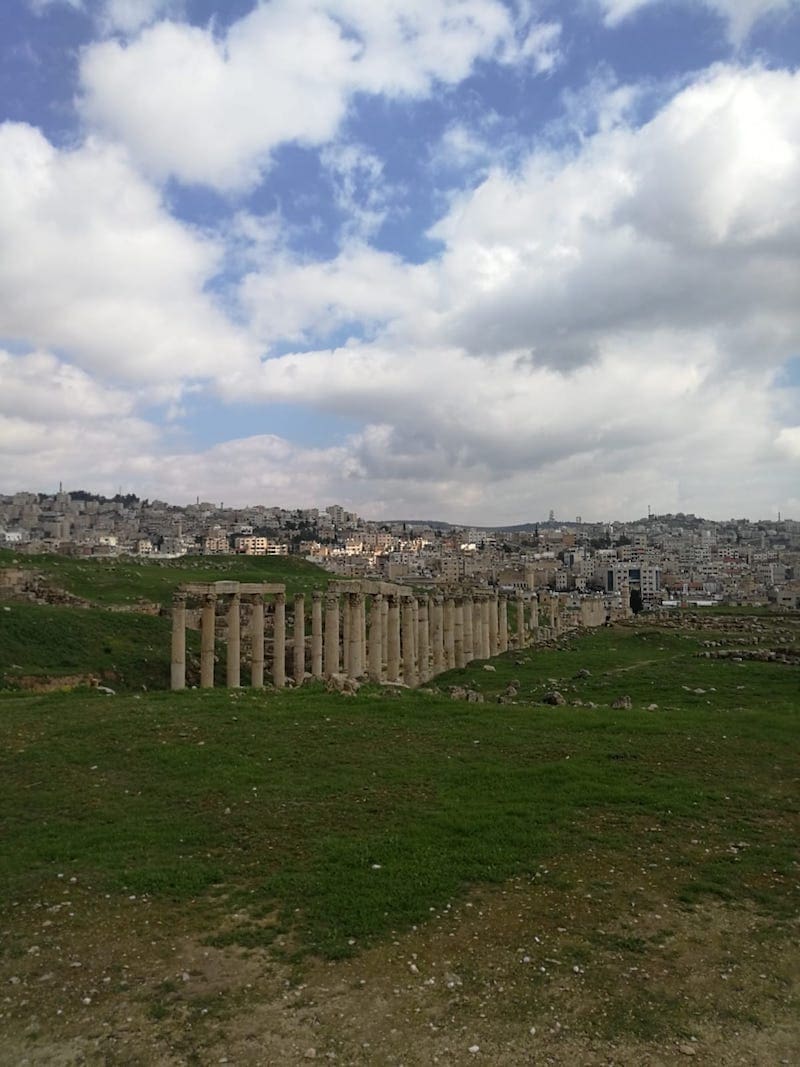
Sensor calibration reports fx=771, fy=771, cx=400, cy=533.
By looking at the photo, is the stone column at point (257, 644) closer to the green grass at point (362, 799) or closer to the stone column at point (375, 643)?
the stone column at point (375, 643)

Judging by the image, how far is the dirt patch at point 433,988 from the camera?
690 cm

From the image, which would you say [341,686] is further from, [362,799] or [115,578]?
[115,578]

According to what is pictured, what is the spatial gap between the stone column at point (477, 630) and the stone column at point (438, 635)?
6.68 m

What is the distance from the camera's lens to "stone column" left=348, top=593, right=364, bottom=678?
122ft

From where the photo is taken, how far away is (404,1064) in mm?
6703

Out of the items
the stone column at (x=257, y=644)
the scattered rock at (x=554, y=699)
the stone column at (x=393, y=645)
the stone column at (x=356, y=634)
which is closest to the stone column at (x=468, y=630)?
the stone column at (x=393, y=645)

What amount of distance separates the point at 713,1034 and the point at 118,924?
649cm

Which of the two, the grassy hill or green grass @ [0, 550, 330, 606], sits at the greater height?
green grass @ [0, 550, 330, 606]

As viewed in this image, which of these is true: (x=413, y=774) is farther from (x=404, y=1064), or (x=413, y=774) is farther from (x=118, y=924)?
(x=404, y=1064)

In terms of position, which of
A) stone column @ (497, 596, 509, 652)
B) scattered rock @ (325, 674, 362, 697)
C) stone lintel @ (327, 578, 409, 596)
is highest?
stone lintel @ (327, 578, 409, 596)

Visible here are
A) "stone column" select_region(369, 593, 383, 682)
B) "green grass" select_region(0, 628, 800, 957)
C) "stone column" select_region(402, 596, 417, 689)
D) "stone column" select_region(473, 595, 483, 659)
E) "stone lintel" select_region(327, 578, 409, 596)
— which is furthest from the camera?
"stone column" select_region(473, 595, 483, 659)

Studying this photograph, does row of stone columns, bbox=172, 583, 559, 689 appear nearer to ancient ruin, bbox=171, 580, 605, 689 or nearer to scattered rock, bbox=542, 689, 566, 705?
ancient ruin, bbox=171, 580, 605, 689

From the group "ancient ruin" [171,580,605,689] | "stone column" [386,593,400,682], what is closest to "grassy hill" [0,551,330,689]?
"ancient ruin" [171,580,605,689]

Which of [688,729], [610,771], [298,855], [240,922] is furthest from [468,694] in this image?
[240,922]
